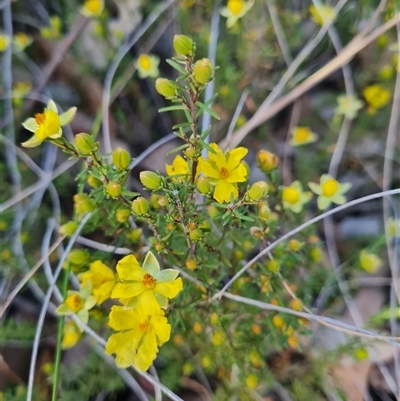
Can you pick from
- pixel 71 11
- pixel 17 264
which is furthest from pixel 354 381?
pixel 71 11

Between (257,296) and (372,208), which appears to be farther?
(372,208)

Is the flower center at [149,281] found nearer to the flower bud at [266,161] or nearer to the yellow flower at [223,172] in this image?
the yellow flower at [223,172]

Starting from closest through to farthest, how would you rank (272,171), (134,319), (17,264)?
(134,319)
(272,171)
(17,264)

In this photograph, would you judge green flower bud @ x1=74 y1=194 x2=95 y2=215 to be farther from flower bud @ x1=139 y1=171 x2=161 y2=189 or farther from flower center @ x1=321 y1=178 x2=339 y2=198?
flower center @ x1=321 y1=178 x2=339 y2=198

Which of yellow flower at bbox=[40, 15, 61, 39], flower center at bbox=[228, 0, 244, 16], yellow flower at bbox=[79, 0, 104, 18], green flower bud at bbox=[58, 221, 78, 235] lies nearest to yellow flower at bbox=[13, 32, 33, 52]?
yellow flower at bbox=[40, 15, 61, 39]

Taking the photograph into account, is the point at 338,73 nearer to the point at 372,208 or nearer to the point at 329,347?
the point at 372,208

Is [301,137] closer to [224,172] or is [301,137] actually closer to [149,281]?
[224,172]
